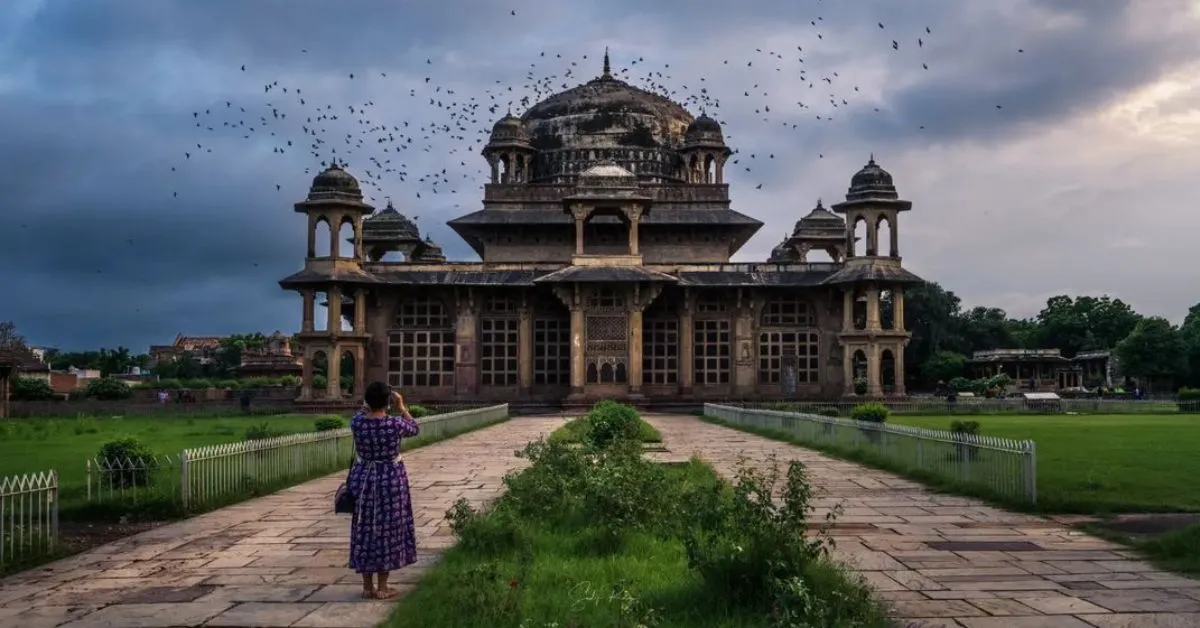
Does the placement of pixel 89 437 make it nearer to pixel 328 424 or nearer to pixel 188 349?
pixel 328 424

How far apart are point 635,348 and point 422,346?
8.37 m

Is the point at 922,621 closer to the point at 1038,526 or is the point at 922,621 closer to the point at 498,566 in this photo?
the point at 498,566

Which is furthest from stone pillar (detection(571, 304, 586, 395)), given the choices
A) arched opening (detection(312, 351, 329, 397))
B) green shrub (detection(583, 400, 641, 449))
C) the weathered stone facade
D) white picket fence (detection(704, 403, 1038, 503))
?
white picket fence (detection(704, 403, 1038, 503))

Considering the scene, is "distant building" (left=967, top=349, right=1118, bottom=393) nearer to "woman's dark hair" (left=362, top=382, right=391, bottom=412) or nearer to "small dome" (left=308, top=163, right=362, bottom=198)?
"small dome" (left=308, top=163, right=362, bottom=198)

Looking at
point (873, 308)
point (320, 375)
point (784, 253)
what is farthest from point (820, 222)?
point (320, 375)

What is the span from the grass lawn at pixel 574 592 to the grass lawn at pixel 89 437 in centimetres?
785

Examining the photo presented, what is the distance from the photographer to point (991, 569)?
8250mm

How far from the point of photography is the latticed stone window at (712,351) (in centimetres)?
4103

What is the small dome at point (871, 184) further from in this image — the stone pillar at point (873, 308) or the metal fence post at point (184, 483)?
the metal fence post at point (184, 483)

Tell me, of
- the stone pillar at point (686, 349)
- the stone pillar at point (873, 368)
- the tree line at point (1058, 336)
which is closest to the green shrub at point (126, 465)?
the stone pillar at point (686, 349)

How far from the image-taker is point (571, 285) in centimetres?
3903

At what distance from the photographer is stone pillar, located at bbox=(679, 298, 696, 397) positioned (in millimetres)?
40500

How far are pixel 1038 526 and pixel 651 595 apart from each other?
555 centimetres

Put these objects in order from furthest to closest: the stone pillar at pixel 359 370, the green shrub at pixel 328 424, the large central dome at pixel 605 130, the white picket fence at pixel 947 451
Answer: the large central dome at pixel 605 130
the stone pillar at pixel 359 370
the green shrub at pixel 328 424
the white picket fence at pixel 947 451
